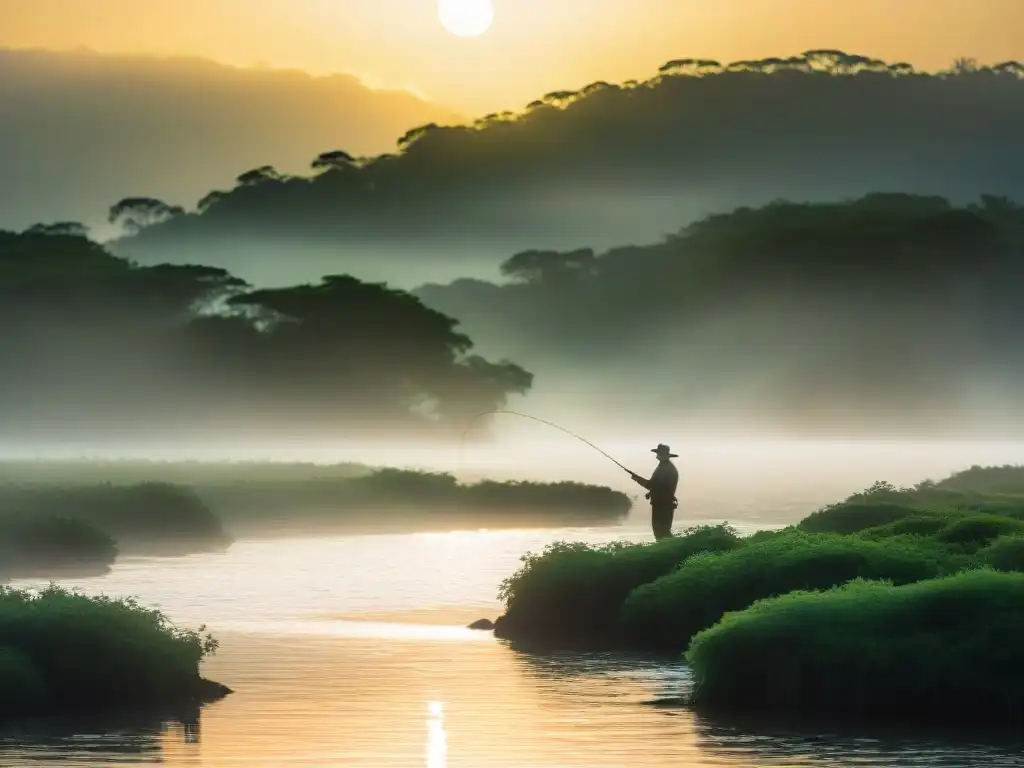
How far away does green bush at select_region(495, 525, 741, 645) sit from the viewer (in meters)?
46.2

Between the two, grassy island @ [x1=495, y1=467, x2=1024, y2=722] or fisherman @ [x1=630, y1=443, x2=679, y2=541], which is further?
fisherman @ [x1=630, y1=443, x2=679, y2=541]

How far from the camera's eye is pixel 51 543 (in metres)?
81.0

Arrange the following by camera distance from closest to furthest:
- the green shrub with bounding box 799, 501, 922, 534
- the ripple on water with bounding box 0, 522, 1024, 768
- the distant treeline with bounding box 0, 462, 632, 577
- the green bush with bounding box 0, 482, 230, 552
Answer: the ripple on water with bounding box 0, 522, 1024, 768 < the green shrub with bounding box 799, 501, 922, 534 < the distant treeline with bounding box 0, 462, 632, 577 < the green bush with bounding box 0, 482, 230, 552

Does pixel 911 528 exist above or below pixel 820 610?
above

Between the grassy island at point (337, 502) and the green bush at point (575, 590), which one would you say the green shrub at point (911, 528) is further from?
the grassy island at point (337, 502)

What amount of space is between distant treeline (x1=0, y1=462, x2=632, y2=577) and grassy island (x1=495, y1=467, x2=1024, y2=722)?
108 ft

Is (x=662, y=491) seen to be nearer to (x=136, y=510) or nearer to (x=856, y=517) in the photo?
(x=856, y=517)

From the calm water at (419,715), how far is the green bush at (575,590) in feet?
3.80

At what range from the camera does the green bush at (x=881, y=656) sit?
33.2 meters

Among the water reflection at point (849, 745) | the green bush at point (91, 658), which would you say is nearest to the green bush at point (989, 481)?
the water reflection at point (849, 745)

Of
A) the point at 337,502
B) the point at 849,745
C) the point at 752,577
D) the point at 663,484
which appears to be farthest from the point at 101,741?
the point at 337,502

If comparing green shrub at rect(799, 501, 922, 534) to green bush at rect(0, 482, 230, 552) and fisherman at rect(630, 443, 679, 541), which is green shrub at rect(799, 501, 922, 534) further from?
green bush at rect(0, 482, 230, 552)

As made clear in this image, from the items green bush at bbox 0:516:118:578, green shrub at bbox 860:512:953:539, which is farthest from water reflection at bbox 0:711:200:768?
green bush at bbox 0:516:118:578

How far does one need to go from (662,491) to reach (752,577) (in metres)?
6.53
